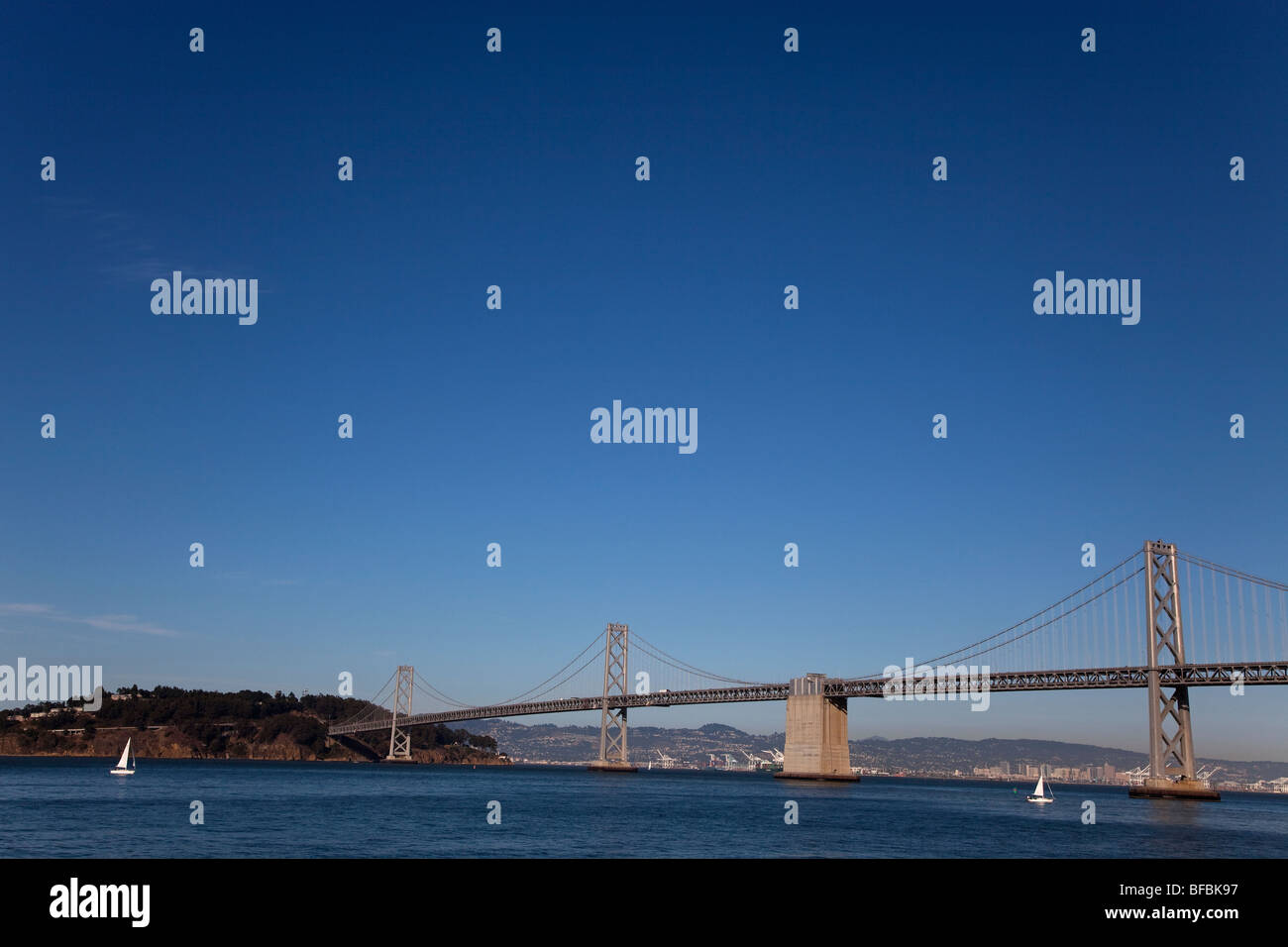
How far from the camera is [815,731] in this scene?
86688 millimetres

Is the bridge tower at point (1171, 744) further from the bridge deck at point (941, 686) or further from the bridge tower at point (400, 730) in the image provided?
the bridge tower at point (400, 730)

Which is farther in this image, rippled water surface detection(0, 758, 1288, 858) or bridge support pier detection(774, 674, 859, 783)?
bridge support pier detection(774, 674, 859, 783)

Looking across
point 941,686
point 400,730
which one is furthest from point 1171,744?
point 400,730

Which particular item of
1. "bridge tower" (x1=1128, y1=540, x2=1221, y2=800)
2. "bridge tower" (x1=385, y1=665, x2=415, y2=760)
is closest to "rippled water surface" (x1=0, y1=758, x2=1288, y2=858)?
"bridge tower" (x1=1128, y1=540, x2=1221, y2=800)

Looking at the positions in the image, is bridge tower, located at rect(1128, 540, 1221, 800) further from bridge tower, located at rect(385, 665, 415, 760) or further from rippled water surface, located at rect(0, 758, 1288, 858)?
bridge tower, located at rect(385, 665, 415, 760)

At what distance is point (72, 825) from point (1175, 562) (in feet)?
218

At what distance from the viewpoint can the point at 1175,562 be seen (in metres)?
71.2

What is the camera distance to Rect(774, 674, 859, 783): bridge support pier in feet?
282

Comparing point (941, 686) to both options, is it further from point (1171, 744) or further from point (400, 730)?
point (400, 730)
